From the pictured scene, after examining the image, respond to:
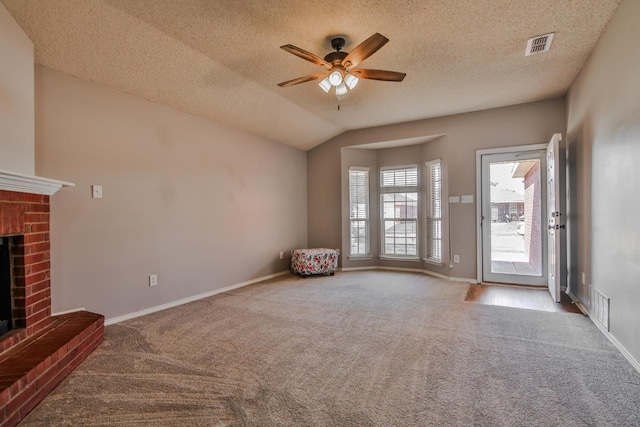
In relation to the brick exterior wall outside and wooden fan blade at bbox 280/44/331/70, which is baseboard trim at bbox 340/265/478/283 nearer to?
the brick exterior wall outside

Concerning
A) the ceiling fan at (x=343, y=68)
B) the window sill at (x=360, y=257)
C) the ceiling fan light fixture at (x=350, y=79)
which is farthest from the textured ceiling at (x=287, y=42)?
the window sill at (x=360, y=257)

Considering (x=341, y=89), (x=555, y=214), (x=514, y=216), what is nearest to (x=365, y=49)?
(x=341, y=89)

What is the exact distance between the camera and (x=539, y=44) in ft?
9.57

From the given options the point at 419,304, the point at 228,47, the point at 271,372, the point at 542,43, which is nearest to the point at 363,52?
the point at 228,47

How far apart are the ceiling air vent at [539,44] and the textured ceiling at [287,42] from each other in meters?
0.06

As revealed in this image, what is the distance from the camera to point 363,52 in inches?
99.0

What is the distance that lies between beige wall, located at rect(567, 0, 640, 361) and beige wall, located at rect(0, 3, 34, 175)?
4.41 metres

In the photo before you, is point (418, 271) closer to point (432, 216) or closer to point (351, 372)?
point (432, 216)

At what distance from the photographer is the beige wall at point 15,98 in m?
2.24

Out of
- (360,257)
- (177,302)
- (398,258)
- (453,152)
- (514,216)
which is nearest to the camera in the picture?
(177,302)

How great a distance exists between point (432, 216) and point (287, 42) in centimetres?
389

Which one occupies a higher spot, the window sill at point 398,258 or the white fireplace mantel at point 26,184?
the white fireplace mantel at point 26,184

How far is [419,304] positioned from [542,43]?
2.90 m

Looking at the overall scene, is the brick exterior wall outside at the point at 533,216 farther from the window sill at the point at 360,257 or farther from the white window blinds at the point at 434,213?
the window sill at the point at 360,257
